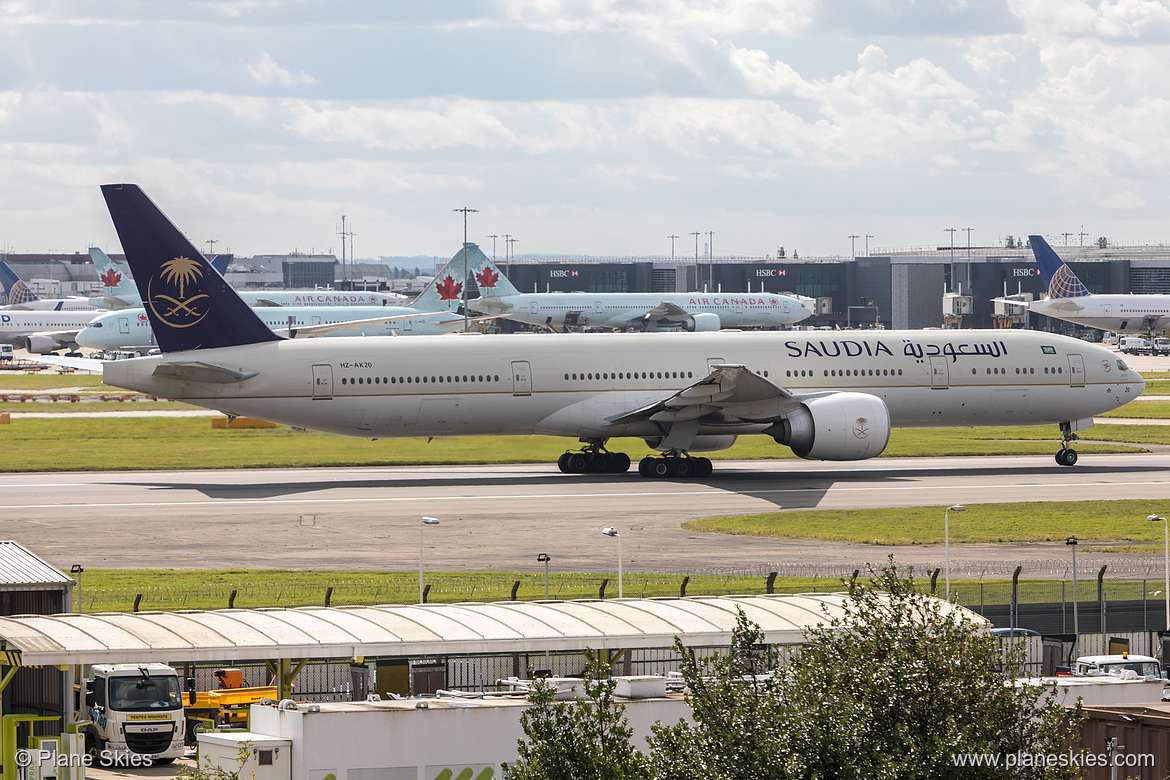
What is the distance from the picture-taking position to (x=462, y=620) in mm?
19062

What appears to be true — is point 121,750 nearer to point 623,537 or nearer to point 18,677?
point 18,677

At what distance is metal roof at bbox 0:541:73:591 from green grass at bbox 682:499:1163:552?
20299mm

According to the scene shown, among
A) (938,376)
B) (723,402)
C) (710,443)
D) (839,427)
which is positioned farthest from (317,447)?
(938,376)

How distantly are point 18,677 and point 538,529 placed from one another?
20.4m

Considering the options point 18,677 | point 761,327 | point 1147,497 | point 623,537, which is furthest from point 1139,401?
point 18,677

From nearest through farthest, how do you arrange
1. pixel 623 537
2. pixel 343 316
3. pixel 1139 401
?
pixel 623 537
pixel 1139 401
pixel 343 316

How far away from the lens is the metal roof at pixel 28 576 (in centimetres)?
2181

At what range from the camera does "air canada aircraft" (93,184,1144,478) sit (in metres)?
47.2

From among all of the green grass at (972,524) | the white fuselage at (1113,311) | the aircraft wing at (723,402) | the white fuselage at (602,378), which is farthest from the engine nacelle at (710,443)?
the white fuselage at (1113,311)

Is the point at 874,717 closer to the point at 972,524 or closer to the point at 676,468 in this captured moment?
the point at 972,524

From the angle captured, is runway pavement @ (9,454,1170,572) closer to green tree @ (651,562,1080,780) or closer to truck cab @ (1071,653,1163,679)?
truck cab @ (1071,653,1163,679)

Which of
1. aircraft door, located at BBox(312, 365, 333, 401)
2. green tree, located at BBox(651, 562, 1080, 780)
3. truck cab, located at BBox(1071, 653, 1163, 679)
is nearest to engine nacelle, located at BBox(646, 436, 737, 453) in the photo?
aircraft door, located at BBox(312, 365, 333, 401)

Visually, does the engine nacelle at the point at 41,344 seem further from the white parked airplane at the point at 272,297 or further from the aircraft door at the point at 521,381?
the aircraft door at the point at 521,381

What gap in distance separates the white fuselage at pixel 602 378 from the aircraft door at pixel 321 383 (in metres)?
0.03
